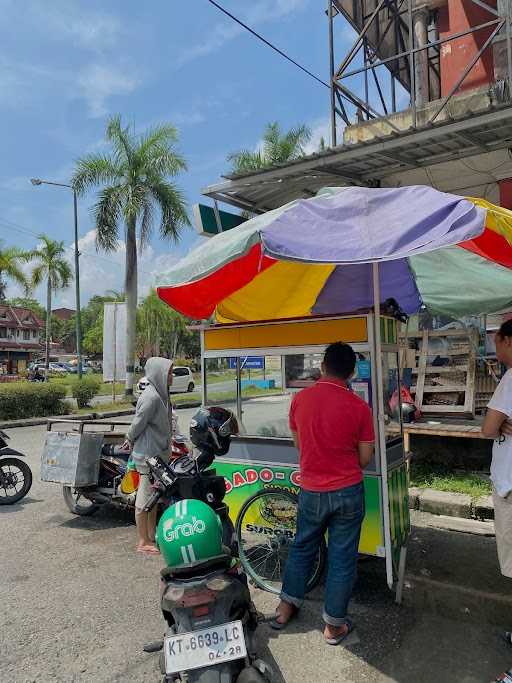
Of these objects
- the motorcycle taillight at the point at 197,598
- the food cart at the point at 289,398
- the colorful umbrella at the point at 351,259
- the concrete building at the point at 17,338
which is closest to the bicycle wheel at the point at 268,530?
the food cart at the point at 289,398

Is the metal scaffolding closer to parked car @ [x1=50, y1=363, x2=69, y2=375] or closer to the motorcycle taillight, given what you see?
the motorcycle taillight

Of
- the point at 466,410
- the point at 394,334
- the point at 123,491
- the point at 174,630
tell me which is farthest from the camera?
the point at 466,410

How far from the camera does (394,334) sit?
403 centimetres

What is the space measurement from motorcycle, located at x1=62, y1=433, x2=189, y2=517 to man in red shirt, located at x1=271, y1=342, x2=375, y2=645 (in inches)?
100

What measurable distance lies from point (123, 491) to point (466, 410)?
426 cm

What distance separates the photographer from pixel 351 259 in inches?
100

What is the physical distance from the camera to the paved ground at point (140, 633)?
2.84 metres

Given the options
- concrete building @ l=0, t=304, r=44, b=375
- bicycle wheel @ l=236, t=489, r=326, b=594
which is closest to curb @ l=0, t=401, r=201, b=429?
bicycle wheel @ l=236, t=489, r=326, b=594

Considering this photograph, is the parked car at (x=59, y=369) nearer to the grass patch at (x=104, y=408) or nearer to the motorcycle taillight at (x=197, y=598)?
the grass patch at (x=104, y=408)

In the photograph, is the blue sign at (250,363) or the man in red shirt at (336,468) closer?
the man in red shirt at (336,468)

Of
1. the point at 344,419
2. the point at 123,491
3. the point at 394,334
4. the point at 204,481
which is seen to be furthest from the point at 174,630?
the point at 123,491

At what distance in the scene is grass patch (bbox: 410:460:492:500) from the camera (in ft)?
18.2

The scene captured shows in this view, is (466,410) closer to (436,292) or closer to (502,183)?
(436,292)

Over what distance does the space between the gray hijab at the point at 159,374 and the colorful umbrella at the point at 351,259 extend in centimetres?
51
